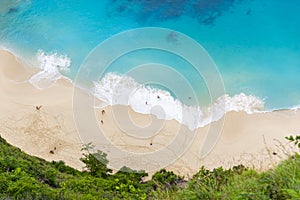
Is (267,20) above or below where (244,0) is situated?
below

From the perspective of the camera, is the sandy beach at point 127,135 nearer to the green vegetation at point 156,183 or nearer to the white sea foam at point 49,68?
the white sea foam at point 49,68

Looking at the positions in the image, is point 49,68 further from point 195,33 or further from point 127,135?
point 195,33

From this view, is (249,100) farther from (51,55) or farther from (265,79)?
(51,55)

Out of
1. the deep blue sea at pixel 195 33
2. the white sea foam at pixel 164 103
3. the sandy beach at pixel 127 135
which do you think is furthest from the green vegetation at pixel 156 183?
the deep blue sea at pixel 195 33

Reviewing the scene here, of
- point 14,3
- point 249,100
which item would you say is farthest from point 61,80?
point 249,100

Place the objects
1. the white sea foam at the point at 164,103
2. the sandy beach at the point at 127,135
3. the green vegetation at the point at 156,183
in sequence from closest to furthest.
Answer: the green vegetation at the point at 156,183
the sandy beach at the point at 127,135
the white sea foam at the point at 164,103

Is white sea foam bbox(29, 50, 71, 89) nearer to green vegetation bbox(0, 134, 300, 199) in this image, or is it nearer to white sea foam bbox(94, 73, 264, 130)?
white sea foam bbox(94, 73, 264, 130)

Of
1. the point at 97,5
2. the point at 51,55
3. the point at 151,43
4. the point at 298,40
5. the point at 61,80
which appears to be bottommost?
the point at 61,80
